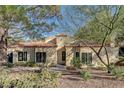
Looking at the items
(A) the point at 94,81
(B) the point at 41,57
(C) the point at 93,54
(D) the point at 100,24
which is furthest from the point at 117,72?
(B) the point at 41,57

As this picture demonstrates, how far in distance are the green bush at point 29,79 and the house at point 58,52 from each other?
0.90ft

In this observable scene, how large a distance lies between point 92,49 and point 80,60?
35 cm

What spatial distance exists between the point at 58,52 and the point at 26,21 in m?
0.94

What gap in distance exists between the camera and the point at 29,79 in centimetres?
1173

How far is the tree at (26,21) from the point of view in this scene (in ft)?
38.4

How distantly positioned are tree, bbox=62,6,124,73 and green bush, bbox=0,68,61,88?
3.30 feet

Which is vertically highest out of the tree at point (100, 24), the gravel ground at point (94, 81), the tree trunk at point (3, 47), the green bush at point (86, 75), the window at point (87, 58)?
the tree at point (100, 24)

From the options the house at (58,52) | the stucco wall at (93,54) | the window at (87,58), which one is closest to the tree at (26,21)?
the house at (58,52)

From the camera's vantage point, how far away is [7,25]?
11789mm

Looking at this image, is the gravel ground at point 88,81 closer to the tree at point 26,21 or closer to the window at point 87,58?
the window at point 87,58

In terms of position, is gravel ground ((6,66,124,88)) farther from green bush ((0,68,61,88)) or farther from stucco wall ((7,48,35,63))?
stucco wall ((7,48,35,63))

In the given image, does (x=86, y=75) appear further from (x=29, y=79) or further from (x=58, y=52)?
(x=29, y=79)

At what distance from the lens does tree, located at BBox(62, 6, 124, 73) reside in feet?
38.3

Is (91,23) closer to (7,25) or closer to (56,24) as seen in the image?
(56,24)
